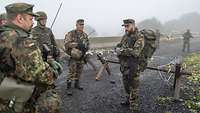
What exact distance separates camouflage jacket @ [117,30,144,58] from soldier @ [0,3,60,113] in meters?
3.84

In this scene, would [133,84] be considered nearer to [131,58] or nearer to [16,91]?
[131,58]

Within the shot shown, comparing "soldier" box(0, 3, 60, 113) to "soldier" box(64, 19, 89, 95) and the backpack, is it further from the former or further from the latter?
"soldier" box(64, 19, 89, 95)

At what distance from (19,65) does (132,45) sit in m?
4.39

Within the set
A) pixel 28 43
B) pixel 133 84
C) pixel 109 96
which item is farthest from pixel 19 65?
pixel 109 96

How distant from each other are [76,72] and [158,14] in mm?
93238

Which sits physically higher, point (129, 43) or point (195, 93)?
point (129, 43)

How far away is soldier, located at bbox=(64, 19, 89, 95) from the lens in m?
9.52

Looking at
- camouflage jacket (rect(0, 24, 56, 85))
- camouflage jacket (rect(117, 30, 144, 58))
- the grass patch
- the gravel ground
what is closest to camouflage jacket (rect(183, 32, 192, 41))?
the grass patch

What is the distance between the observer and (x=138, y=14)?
97938mm

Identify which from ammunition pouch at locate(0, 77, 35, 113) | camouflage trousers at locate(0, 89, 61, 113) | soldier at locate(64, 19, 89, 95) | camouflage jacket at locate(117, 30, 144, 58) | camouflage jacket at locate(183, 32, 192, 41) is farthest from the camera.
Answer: camouflage jacket at locate(183, 32, 192, 41)

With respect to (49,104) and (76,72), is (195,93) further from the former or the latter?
(49,104)

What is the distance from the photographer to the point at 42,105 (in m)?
4.52

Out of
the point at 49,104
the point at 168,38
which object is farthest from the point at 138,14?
the point at 49,104

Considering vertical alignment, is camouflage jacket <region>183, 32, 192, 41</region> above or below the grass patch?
above
